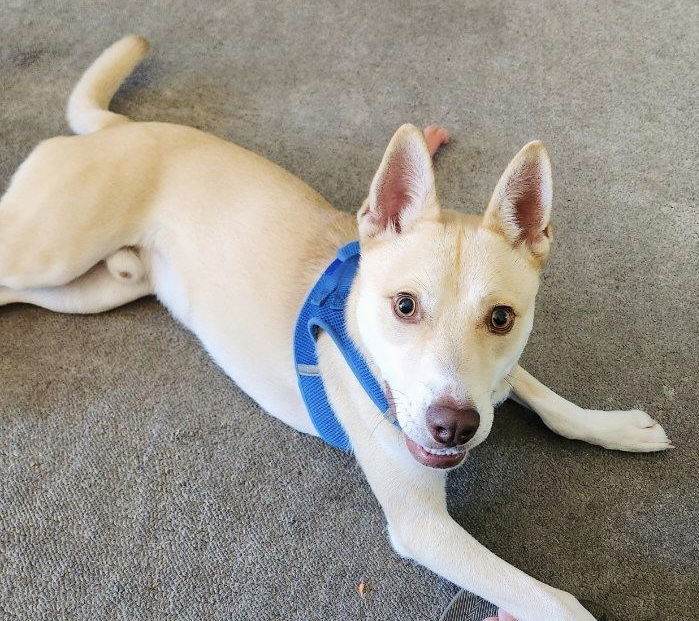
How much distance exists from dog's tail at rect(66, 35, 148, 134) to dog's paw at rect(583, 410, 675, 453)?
1881 millimetres

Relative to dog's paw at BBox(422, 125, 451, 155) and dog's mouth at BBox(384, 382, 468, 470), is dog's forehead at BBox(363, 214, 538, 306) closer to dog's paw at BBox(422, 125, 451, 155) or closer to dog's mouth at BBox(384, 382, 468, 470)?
dog's mouth at BBox(384, 382, 468, 470)

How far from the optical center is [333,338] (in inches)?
65.1

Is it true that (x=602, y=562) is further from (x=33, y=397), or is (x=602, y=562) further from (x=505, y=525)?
(x=33, y=397)

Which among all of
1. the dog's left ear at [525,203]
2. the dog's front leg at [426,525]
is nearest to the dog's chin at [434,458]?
the dog's front leg at [426,525]

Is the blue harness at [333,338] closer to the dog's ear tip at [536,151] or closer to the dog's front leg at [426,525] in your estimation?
the dog's front leg at [426,525]

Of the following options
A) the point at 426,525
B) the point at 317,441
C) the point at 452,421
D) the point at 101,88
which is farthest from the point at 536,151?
the point at 101,88

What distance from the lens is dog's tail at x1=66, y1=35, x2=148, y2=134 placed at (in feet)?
7.64

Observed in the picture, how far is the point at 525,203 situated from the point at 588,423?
828 mm

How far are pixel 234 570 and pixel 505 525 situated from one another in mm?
795

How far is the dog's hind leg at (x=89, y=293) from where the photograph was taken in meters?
2.22

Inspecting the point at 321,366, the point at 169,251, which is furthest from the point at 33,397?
the point at 321,366

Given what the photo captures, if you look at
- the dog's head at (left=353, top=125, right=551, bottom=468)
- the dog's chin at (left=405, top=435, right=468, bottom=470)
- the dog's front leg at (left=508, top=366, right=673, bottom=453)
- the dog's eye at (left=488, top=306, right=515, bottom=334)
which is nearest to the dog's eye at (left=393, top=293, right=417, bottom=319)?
the dog's head at (left=353, top=125, right=551, bottom=468)

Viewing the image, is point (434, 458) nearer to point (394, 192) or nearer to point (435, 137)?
point (394, 192)

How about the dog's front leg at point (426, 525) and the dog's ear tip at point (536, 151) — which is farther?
the dog's front leg at point (426, 525)
